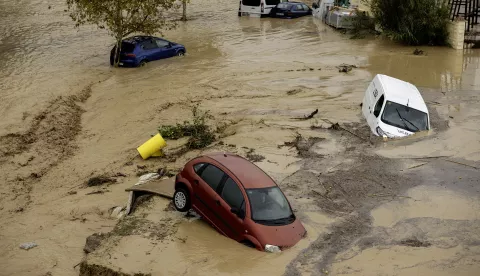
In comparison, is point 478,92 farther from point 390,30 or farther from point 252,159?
point 252,159

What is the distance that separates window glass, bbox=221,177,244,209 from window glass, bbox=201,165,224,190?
216 mm

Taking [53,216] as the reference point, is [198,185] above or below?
above

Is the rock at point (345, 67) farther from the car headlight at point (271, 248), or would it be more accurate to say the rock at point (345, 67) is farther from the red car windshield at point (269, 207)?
the car headlight at point (271, 248)

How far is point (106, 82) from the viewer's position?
87.6 ft

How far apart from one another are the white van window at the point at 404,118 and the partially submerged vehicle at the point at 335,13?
56.9 feet

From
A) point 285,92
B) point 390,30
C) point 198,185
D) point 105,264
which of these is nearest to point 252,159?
point 198,185

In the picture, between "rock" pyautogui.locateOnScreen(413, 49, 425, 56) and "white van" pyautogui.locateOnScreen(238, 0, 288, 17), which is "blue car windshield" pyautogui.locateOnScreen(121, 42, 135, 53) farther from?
"white van" pyautogui.locateOnScreen(238, 0, 288, 17)

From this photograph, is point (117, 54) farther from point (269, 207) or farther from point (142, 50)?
point (269, 207)

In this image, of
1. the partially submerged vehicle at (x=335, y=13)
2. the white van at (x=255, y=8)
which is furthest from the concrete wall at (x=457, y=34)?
the white van at (x=255, y=8)

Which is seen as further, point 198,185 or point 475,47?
point 475,47

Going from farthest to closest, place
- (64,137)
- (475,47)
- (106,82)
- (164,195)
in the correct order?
(475,47), (106,82), (64,137), (164,195)

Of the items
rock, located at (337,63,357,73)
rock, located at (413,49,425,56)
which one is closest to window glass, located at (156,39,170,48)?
rock, located at (337,63,357,73)

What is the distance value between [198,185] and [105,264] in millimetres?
2362

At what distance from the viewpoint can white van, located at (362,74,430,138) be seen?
1858 cm
